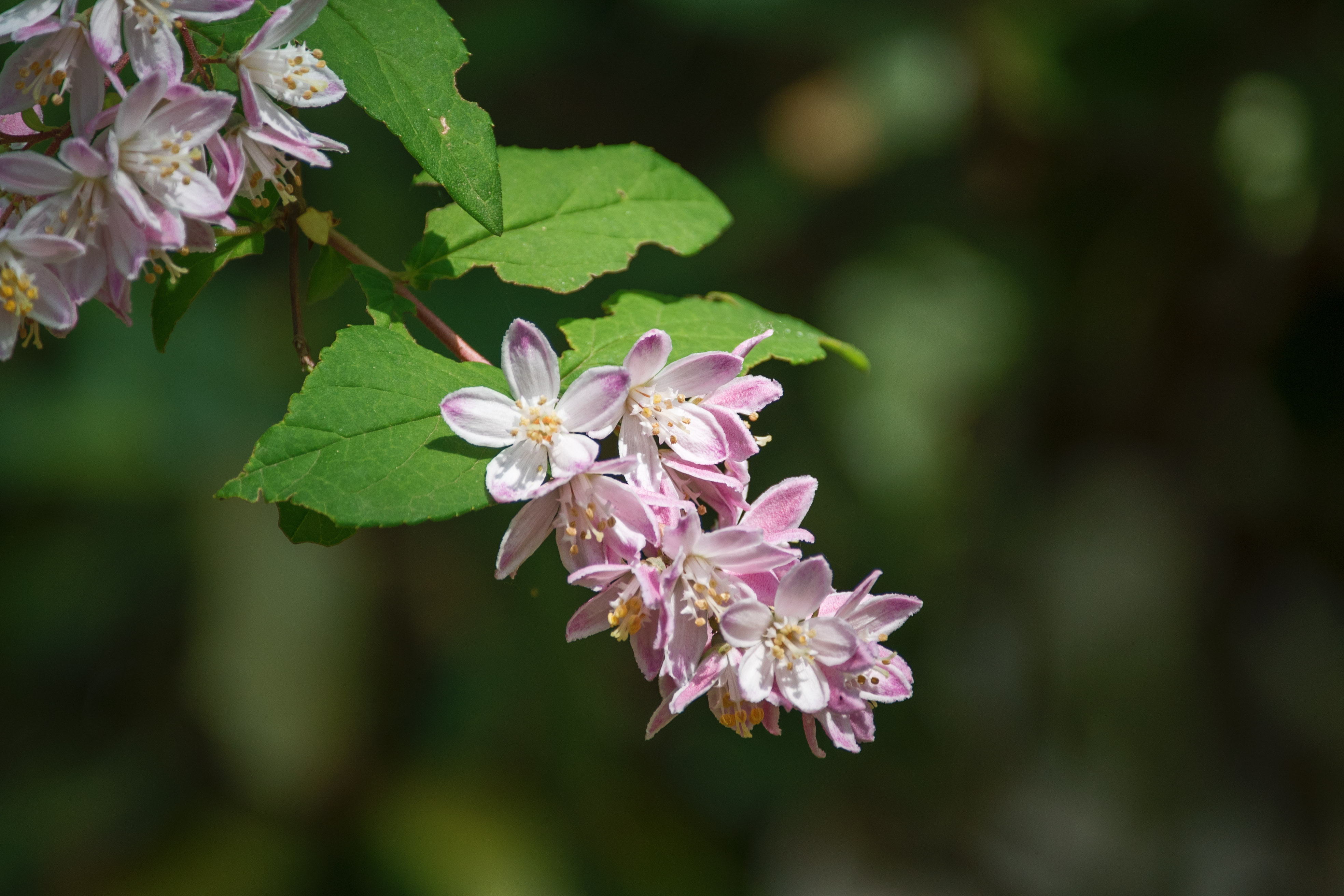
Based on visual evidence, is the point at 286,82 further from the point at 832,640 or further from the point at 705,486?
the point at 832,640

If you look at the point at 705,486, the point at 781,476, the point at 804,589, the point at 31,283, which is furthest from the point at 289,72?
the point at 781,476

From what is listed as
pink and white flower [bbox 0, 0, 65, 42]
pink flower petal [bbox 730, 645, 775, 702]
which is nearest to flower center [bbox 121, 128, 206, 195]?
pink and white flower [bbox 0, 0, 65, 42]

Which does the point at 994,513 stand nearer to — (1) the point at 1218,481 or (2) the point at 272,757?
(1) the point at 1218,481

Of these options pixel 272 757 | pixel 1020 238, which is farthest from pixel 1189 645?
pixel 272 757

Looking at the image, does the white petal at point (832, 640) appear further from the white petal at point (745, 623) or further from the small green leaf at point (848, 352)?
the small green leaf at point (848, 352)

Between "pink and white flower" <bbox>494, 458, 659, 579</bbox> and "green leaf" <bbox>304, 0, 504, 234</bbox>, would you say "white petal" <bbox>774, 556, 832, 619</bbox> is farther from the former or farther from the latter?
"green leaf" <bbox>304, 0, 504, 234</bbox>

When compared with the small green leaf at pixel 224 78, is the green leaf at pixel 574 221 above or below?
below

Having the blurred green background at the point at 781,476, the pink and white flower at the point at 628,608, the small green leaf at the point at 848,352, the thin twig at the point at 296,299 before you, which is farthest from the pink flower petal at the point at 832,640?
the blurred green background at the point at 781,476
